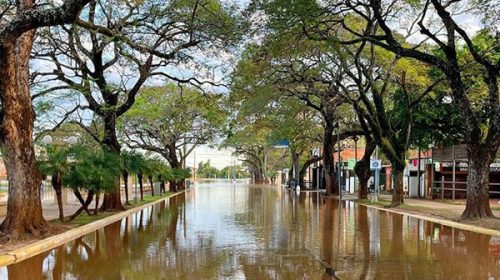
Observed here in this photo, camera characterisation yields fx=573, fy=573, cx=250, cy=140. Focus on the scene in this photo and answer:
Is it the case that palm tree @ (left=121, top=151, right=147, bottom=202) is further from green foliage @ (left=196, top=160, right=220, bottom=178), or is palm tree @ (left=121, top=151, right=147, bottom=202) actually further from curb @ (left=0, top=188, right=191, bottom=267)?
green foliage @ (left=196, top=160, right=220, bottom=178)

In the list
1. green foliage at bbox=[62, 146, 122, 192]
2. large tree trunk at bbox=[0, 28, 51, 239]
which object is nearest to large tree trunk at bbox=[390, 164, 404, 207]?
green foliage at bbox=[62, 146, 122, 192]

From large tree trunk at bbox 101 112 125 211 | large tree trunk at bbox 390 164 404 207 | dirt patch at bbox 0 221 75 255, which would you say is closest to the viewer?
dirt patch at bbox 0 221 75 255

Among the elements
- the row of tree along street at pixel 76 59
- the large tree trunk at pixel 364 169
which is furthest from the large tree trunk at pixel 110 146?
the large tree trunk at pixel 364 169

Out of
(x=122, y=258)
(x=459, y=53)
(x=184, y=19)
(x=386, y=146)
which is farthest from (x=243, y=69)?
(x=122, y=258)

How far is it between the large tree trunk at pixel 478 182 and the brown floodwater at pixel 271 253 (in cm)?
146

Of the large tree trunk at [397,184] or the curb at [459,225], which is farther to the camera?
the large tree trunk at [397,184]

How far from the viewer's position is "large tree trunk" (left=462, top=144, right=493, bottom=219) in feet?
66.9

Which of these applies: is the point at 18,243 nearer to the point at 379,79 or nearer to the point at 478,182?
the point at 478,182

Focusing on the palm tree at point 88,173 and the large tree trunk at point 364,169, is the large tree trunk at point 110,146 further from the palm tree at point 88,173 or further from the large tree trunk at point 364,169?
the large tree trunk at point 364,169

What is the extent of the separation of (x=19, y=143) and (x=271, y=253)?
288 inches

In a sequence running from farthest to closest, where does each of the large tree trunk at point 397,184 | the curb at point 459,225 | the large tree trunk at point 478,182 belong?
1. the large tree trunk at point 397,184
2. the large tree trunk at point 478,182
3. the curb at point 459,225

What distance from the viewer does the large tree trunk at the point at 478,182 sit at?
20.4 m

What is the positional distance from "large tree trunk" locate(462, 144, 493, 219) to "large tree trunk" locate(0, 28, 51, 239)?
14.5m

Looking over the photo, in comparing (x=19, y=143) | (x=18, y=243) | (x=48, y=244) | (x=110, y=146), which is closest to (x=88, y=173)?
(x=19, y=143)
